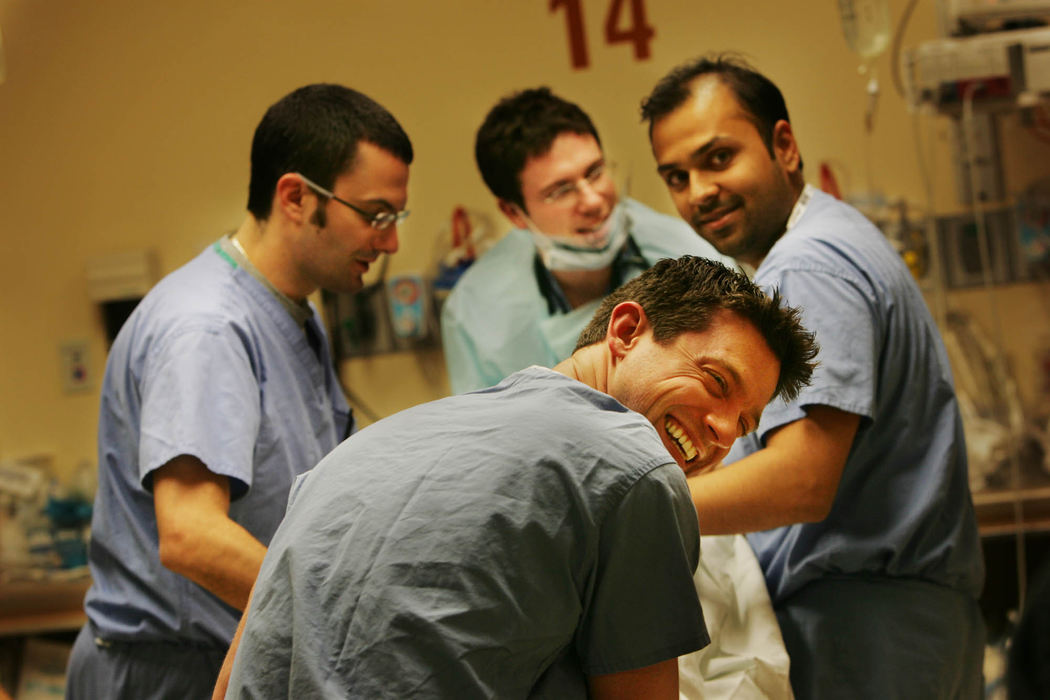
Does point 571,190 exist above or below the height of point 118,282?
above

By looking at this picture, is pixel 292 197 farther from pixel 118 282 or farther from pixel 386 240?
pixel 118 282

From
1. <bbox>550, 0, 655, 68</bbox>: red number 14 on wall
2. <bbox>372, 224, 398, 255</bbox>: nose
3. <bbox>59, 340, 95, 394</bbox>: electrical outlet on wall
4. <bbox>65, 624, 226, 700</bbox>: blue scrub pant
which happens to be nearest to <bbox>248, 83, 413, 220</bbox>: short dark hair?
<bbox>372, 224, 398, 255</bbox>: nose

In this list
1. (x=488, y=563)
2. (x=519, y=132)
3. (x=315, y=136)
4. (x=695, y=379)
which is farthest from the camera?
(x=519, y=132)

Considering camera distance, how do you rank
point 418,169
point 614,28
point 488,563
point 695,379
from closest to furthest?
1. point 488,563
2. point 695,379
3. point 418,169
4. point 614,28

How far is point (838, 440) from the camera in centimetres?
134

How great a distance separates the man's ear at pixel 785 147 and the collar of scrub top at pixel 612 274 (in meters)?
0.28

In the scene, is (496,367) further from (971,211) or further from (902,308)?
(971,211)

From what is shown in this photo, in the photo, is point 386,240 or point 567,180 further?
point 567,180

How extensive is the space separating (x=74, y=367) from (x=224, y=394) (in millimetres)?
1833

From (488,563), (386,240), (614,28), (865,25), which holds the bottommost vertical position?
(488,563)

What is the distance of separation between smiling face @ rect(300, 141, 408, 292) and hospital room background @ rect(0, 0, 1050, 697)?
68 centimetres

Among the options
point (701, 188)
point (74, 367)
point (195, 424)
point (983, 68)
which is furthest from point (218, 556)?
point (74, 367)

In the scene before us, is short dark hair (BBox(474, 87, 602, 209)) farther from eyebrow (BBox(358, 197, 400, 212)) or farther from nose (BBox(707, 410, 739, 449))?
nose (BBox(707, 410, 739, 449))

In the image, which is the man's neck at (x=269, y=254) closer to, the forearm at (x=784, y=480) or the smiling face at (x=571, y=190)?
the smiling face at (x=571, y=190)
